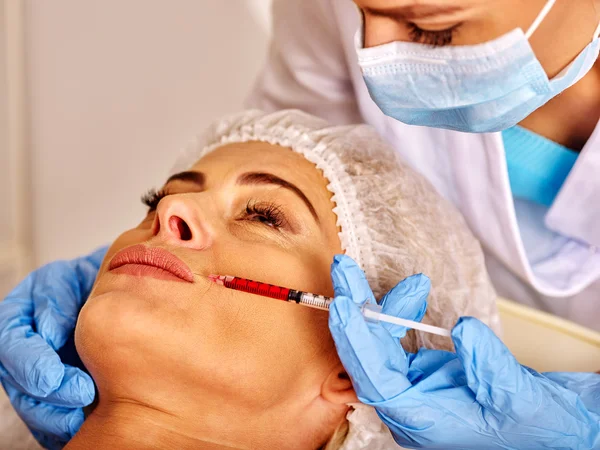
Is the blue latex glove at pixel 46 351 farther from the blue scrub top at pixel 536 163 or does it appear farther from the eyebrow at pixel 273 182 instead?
the blue scrub top at pixel 536 163

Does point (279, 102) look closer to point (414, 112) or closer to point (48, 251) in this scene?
point (414, 112)

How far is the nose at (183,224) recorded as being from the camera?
127cm

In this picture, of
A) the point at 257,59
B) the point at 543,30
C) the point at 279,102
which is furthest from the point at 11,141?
the point at 543,30

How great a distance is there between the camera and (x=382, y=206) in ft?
4.64

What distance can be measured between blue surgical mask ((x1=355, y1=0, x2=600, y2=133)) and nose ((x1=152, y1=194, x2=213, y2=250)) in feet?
1.32

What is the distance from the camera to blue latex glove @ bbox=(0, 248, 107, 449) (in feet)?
4.27

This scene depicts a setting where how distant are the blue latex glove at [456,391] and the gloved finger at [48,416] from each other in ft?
2.07

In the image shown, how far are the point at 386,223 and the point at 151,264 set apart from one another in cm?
49

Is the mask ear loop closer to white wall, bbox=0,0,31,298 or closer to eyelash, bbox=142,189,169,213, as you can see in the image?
eyelash, bbox=142,189,169,213

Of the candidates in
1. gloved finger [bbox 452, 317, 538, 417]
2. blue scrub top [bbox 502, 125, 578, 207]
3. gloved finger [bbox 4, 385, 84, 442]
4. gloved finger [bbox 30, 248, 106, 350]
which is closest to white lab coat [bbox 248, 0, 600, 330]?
blue scrub top [bbox 502, 125, 578, 207]

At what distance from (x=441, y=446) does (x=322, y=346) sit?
0.28 m

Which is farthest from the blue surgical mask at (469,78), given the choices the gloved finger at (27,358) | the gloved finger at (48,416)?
the gloved finger at (48,416)

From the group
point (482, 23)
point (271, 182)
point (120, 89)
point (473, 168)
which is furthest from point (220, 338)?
point (120, 89)

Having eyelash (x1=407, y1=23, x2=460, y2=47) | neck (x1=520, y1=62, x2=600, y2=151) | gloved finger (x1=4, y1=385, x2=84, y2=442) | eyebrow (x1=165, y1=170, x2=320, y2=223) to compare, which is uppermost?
eyelash (x1=407, y1=23, x2=460, y2=47)
